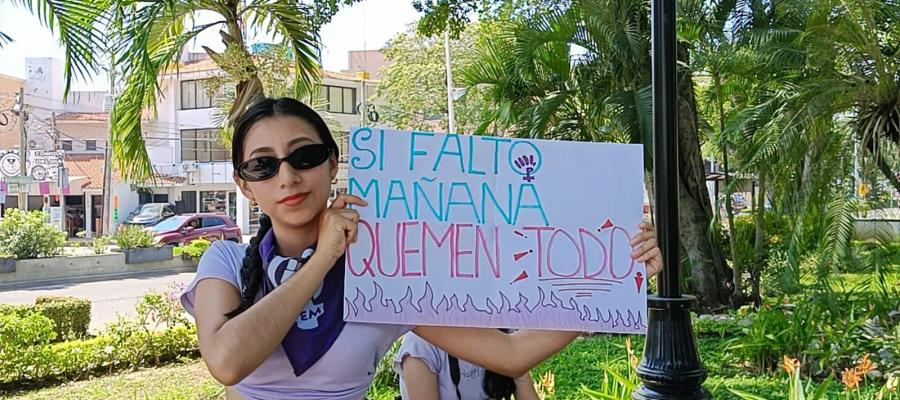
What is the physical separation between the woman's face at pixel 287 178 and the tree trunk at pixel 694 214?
8.70 m

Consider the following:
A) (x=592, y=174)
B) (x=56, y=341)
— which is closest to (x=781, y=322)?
(x=592, y=174)

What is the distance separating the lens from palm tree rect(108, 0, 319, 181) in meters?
6.07

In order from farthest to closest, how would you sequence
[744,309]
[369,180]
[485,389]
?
[744,309]
[485,389]
[369,180]

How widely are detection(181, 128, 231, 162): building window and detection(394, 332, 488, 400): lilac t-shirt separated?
32974 millimetres

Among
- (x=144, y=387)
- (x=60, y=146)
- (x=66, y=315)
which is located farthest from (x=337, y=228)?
(x=60, y=146)

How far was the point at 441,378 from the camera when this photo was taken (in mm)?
2555

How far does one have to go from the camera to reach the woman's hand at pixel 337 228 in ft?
5.27

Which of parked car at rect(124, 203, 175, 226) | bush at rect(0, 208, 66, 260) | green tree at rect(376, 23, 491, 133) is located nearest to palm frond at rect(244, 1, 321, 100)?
bush at rect(0, 208, 66, 260)

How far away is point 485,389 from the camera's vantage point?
2568 mm

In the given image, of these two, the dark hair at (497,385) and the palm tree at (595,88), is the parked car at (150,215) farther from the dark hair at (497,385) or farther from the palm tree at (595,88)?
the dark hair at (497,385)

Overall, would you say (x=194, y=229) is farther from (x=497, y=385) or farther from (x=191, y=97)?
(x=497, y=385)

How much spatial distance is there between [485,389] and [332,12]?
6.38m

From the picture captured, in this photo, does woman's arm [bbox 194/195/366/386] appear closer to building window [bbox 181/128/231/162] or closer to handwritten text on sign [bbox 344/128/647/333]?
handwritten text on sign [bbox 344/128/647/333]

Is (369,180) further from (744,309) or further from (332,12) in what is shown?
(744,309)
